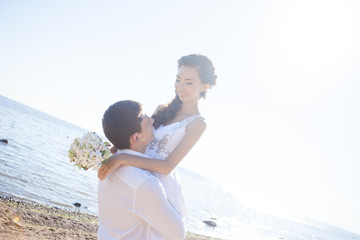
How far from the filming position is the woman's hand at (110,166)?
2.64m

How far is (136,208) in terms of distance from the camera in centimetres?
246

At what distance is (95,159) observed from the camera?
8.86 feet

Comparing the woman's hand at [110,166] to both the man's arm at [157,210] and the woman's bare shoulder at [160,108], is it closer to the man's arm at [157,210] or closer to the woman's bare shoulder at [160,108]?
the man's arm at [157,210]

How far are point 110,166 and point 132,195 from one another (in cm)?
36

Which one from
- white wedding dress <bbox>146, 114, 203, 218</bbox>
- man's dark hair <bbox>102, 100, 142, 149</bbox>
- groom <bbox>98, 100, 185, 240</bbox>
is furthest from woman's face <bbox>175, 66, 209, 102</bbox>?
man's dark hair <bbox>102, 100, 142, 149</bbox>

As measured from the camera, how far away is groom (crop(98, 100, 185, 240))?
2.37m

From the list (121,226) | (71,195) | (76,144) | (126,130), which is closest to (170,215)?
(121,226)

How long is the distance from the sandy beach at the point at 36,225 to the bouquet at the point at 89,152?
7.21 meters

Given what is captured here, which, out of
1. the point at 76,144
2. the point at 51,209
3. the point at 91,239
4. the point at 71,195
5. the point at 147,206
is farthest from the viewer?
the point at 71,195

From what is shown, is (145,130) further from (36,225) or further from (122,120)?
(36,225)

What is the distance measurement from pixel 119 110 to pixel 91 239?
10.1 meters

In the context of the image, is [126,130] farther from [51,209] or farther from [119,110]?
[51,209]

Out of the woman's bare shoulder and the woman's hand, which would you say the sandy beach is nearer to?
the woman's bare shoulder

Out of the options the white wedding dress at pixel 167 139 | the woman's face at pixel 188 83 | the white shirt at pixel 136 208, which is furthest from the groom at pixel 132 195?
the woman's face at pixel 188 83
